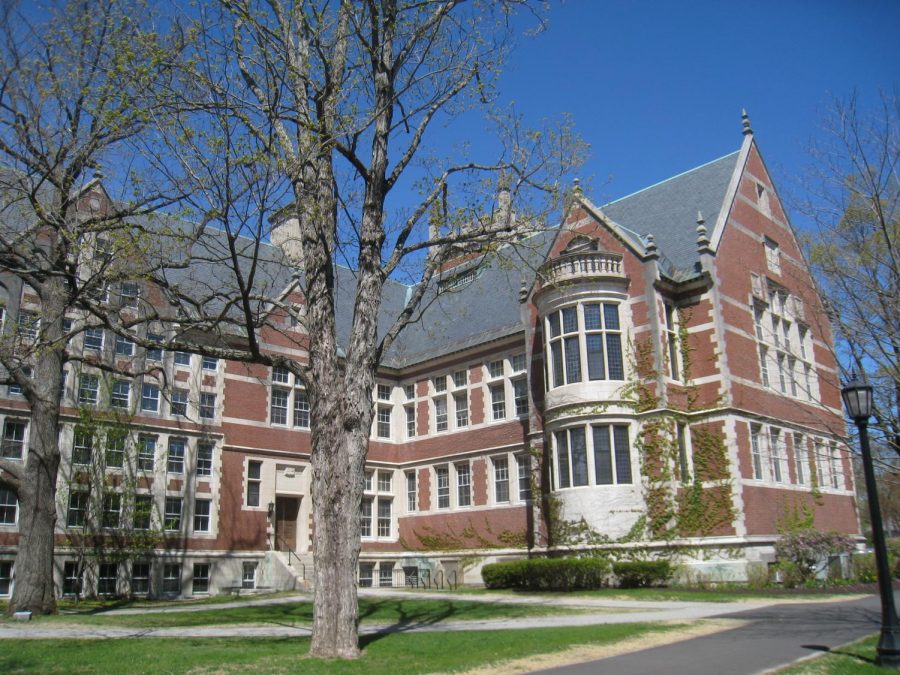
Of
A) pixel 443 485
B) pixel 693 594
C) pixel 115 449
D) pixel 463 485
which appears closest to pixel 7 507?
pixel 115 449

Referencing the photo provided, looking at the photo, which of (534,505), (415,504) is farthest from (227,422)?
(534,505)

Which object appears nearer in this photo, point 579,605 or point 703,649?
point 703,649

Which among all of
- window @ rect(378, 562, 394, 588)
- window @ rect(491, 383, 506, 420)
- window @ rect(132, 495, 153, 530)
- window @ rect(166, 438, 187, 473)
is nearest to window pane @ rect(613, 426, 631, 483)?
window @ rect(491, 383, 506, 420)

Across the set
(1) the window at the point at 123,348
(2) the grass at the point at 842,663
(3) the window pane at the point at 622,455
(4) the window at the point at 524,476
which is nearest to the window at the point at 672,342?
(3) the window pane at the point at 622,455

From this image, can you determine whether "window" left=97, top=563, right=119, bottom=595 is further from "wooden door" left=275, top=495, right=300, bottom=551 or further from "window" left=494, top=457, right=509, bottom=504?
"window" left=494, top=457, right=509, bottom=504

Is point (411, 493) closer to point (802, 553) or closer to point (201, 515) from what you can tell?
point (201, 515)

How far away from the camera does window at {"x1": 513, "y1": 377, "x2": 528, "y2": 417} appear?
95.9 ft

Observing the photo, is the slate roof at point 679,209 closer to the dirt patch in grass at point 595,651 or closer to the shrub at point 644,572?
the shrub at point 644,572

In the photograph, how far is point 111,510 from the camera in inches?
1005

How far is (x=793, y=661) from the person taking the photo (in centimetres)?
972

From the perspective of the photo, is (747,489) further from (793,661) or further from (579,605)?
(793,661)

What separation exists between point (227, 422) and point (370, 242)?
17.6 m

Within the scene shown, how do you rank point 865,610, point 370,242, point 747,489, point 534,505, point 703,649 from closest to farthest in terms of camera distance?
point 703,649 → point 370,242 → point 865,610 → point 747,489 → point 534,505

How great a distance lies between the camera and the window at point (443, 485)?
1254 inches
